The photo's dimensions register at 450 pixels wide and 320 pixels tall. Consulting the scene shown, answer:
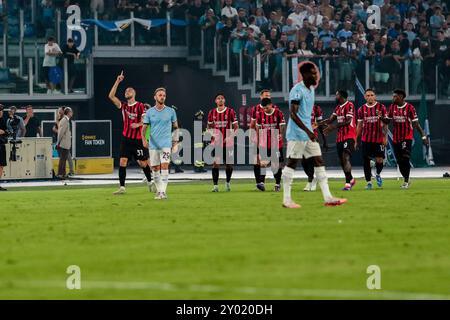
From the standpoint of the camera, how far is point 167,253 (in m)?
14.4

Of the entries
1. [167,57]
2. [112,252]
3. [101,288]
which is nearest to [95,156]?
[167,57]

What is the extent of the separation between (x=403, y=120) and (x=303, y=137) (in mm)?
8271

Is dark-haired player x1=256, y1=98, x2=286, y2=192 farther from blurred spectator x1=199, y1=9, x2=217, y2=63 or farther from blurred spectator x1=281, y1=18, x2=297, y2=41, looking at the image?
blurred spectator x1=199, y1=9, x2=217, y2=63

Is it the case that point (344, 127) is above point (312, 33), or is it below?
below

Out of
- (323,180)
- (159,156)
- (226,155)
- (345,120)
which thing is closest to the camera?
(323,180)

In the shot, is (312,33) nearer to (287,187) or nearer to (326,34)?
(326,34)

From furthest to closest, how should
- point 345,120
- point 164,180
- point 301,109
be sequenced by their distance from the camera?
point 345,120 < point 164,180 < point 301,109

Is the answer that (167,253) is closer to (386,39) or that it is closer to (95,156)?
(95,156)

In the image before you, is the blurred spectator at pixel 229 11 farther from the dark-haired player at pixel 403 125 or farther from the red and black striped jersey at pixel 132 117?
the red and black striped jersey at pixel 132 117

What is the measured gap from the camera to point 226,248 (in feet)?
48.9

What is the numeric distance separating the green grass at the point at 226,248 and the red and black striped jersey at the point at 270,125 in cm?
507

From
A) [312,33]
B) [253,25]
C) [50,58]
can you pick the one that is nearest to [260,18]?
[253,25]

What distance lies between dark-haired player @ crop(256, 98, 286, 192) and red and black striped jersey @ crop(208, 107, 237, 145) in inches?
24.6
